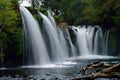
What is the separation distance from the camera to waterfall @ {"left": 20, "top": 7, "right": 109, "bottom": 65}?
42.0m

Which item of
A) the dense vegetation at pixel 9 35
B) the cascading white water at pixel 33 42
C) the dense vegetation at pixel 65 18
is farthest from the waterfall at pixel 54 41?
the dense vegetation at pixel 9 35

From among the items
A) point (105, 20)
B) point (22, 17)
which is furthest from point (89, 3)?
point (22, 17)

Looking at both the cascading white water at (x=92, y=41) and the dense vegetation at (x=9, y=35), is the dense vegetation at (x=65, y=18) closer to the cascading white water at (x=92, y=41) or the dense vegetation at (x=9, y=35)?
the dense vegetation at (x=9, y=35)

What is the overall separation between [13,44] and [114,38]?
69.8 feet

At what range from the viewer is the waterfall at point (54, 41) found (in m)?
42.0

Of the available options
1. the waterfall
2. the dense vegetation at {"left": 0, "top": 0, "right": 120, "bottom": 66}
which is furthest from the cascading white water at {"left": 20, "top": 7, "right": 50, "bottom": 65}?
the dense vegetation at {"left": 0, "top": 0, "right": 120, "bottom": 66}

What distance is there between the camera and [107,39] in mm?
55188

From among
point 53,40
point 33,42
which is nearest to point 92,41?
point 53,40

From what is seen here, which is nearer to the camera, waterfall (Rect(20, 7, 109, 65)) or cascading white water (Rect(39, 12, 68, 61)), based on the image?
waterfall (Rect(20, 7, 109, 65))

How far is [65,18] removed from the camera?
66812 millimetres

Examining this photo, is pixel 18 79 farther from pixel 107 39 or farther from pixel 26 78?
pixel 107 39

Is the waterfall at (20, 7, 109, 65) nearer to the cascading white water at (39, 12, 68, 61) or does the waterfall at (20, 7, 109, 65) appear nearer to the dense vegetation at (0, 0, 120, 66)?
the cascading white water at (39, 12, 68, 61)

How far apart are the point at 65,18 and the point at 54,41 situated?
65.3ft

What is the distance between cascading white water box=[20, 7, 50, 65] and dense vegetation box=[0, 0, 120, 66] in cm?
117
